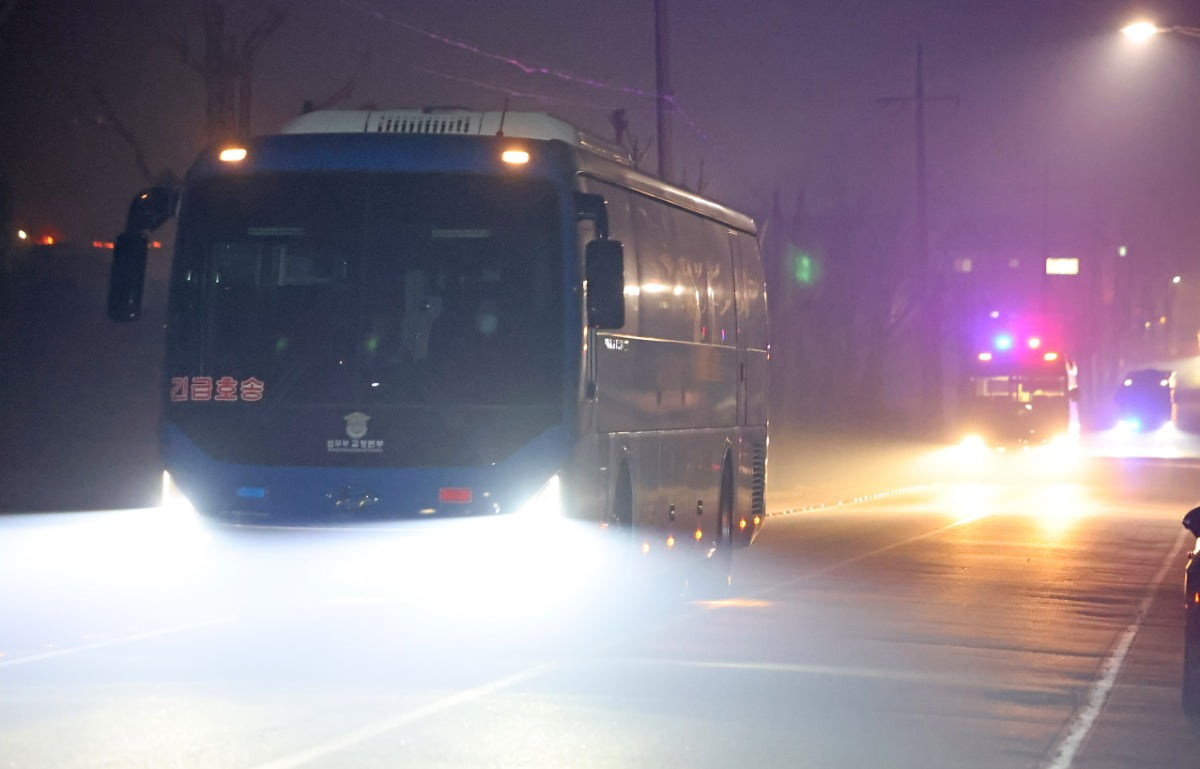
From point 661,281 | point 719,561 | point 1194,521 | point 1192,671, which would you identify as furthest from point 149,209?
point 719,561

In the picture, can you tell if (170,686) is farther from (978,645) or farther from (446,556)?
(978,645)

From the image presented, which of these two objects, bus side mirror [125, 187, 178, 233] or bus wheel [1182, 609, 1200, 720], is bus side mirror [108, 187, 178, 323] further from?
bus wheel [1182, 609, 1200, 720]

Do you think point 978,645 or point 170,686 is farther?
point 978,645

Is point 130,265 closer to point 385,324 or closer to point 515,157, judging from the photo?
point 385,324

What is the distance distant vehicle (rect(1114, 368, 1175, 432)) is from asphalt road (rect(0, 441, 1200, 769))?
275 feet

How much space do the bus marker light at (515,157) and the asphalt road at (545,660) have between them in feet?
8.28

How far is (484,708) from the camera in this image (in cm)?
1102

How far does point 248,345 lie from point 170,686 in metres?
3.21

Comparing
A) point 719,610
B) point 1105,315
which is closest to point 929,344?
point 719,610

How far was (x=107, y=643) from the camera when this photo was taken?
13836 millimetres

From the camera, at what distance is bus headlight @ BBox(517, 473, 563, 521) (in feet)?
45.9

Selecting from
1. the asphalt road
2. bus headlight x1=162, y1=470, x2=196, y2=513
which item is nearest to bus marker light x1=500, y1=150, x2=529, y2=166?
the asphalt road

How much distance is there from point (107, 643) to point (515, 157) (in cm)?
417

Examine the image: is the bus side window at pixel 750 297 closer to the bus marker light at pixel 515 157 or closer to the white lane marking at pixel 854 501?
the bus marker light at pixel 515 157
